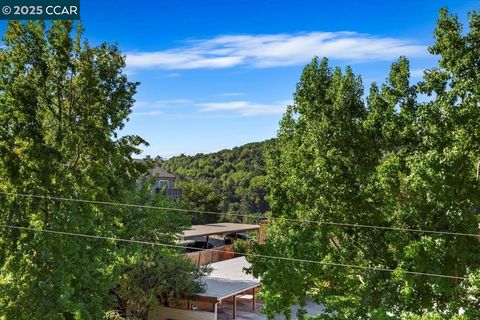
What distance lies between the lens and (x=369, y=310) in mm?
15258

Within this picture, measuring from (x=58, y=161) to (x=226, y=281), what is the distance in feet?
37.7

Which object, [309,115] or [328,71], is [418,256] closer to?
[309,115]

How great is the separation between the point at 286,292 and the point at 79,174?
7700 mm

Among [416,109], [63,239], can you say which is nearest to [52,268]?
[63,239]

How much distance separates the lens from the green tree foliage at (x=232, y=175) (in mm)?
95375

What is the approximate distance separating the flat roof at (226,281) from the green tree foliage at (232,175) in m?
50.0

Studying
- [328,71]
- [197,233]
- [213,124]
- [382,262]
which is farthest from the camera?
[197,233]

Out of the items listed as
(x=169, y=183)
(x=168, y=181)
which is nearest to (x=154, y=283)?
(x=168, y=181)

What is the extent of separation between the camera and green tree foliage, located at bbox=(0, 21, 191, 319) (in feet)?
53.1

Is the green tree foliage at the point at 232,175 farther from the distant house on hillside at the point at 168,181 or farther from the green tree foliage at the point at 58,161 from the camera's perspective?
Answer: the green tree foliage at the point at 58,161

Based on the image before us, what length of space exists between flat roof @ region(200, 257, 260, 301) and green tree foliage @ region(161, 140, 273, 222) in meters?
50.0

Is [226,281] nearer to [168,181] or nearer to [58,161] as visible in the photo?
[58,161]

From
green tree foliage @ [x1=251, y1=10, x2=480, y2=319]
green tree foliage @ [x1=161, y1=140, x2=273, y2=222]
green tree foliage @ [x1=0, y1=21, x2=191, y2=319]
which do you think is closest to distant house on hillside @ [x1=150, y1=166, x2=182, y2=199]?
green tree foliage @ [x1=161, y1=140, x2=273, y2=222]

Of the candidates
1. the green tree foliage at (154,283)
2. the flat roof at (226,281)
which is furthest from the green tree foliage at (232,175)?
the green tree foliage at (154,283)
